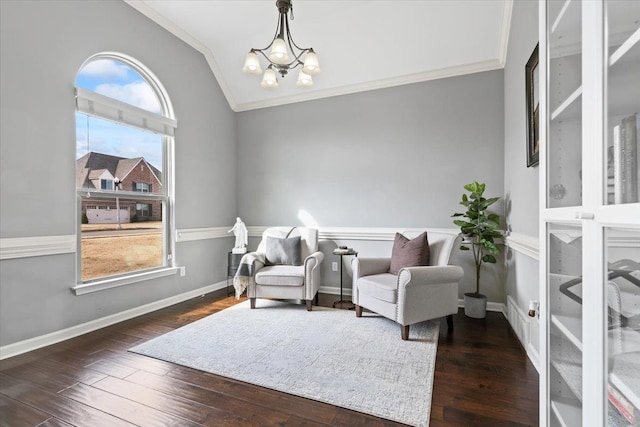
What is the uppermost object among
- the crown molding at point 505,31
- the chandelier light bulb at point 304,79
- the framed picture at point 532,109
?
the crown molding at point 505,31

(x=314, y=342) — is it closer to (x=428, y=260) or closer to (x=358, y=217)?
(x=428, y=260)

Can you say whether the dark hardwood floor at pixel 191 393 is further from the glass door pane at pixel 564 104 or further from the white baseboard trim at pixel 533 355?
the glass door pane at pixel 564 104

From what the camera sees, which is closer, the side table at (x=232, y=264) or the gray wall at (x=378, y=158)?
the gray wall at (x=378, y=158)

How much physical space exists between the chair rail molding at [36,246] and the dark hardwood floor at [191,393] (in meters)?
0.75

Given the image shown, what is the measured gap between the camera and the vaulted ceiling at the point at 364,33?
2.97m

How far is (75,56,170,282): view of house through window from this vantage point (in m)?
2.71

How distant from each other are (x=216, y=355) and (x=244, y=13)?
3456 millimetres

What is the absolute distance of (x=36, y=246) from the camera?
2.29 m

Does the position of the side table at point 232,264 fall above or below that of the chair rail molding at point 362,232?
A: below

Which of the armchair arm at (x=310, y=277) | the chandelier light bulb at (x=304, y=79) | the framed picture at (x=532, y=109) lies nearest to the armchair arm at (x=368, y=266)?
the armchair arm at (x=310, y=277)

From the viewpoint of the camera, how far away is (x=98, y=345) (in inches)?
93.5

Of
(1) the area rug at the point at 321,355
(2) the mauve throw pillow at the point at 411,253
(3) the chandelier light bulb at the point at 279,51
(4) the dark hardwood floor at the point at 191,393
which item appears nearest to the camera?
(4) the dark hardwood floor at the point at 191,393

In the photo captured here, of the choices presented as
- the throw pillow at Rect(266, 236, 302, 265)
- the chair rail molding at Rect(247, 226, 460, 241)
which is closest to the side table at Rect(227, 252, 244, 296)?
the throw pillow at Rect(266, 236, 302, 265)

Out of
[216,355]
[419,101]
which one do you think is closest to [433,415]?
[216,355]
